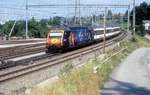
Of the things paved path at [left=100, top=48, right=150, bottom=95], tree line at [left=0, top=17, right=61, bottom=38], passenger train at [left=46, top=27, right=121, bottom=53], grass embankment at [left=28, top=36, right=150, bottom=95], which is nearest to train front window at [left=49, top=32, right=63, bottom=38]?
passenger train at [left=46, top=27, right=121, bottom=53]

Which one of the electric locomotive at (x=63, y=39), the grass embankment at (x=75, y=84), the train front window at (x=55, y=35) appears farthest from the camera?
the train front window at (x=55, y=35)

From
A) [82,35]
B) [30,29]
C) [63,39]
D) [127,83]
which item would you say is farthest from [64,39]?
[30,29]

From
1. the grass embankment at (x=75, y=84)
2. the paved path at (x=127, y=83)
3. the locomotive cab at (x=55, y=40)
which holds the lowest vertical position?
the paved path at (x=127, y=83)

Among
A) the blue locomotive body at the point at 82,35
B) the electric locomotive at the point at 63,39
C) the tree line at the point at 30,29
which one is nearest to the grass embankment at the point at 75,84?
the electric locomotive at the point at 63,39

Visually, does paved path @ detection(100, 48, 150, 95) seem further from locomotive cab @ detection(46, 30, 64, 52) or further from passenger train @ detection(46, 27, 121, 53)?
passenger train @ detection(46, 27, 121, 53)

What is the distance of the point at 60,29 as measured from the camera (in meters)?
45.5

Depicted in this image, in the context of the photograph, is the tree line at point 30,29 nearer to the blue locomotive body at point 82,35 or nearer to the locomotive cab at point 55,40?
the blue locomotive body at point 82,35

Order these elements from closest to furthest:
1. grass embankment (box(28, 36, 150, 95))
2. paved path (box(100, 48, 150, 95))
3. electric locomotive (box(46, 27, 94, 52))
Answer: grass embankment (box(28, 36, 150, 95)) → paved path (box(100, 48, 150, 95)) → electric locomotive (box(46, 27, 94, 52))

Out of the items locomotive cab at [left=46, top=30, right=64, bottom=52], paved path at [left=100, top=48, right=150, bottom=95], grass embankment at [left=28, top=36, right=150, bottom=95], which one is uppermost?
locomotive cab at [left=46, top=30, right=64, bottom=52]

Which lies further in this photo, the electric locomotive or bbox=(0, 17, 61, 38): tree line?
bbox=(0, 17, 61, 38): tree line

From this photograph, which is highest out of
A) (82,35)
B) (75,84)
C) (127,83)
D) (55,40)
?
(82,35)

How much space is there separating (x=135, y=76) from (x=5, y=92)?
8.21 metres

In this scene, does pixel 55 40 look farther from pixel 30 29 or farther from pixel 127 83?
pixel 30 29

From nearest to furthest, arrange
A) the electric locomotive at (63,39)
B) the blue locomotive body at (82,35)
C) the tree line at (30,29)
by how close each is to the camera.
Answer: the electric locomotive at (63,39) < the blue locomotive body at (82,35) < the tree line at (30,29)
